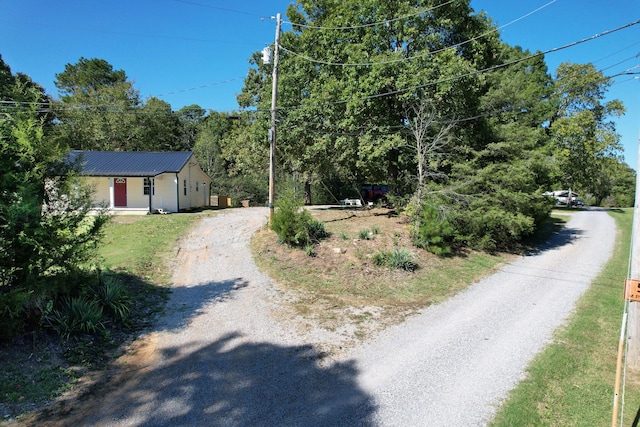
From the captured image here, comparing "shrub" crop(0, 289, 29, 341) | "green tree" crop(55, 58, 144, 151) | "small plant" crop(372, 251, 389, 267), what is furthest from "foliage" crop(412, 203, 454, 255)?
"green tree" crop(55, 58, 144, 151)

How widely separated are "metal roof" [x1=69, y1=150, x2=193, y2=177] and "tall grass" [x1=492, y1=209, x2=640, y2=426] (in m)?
20.2

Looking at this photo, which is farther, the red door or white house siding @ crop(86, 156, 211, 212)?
the red door

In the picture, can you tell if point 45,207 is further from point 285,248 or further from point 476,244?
point 476,244

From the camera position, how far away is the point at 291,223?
12133 millimetres

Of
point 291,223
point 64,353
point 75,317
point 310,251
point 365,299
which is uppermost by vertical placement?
point 291,223

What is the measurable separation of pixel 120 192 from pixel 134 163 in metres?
1.96

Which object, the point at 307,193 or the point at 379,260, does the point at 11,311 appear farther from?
the point at 307,193

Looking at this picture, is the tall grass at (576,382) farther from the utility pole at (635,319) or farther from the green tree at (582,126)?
the green tree at (582,126)

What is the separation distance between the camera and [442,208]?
1325cm

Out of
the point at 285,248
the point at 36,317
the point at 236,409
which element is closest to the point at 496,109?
the point at 285,248

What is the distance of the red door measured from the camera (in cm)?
2156

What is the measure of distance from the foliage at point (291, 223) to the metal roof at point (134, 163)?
38.5ft

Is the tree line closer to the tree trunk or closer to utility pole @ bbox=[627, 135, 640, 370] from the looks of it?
utility pole @ bbox=[627, 135, 640, 370]

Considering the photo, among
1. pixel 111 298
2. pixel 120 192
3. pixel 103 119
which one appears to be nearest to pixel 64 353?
pixel 111 298
